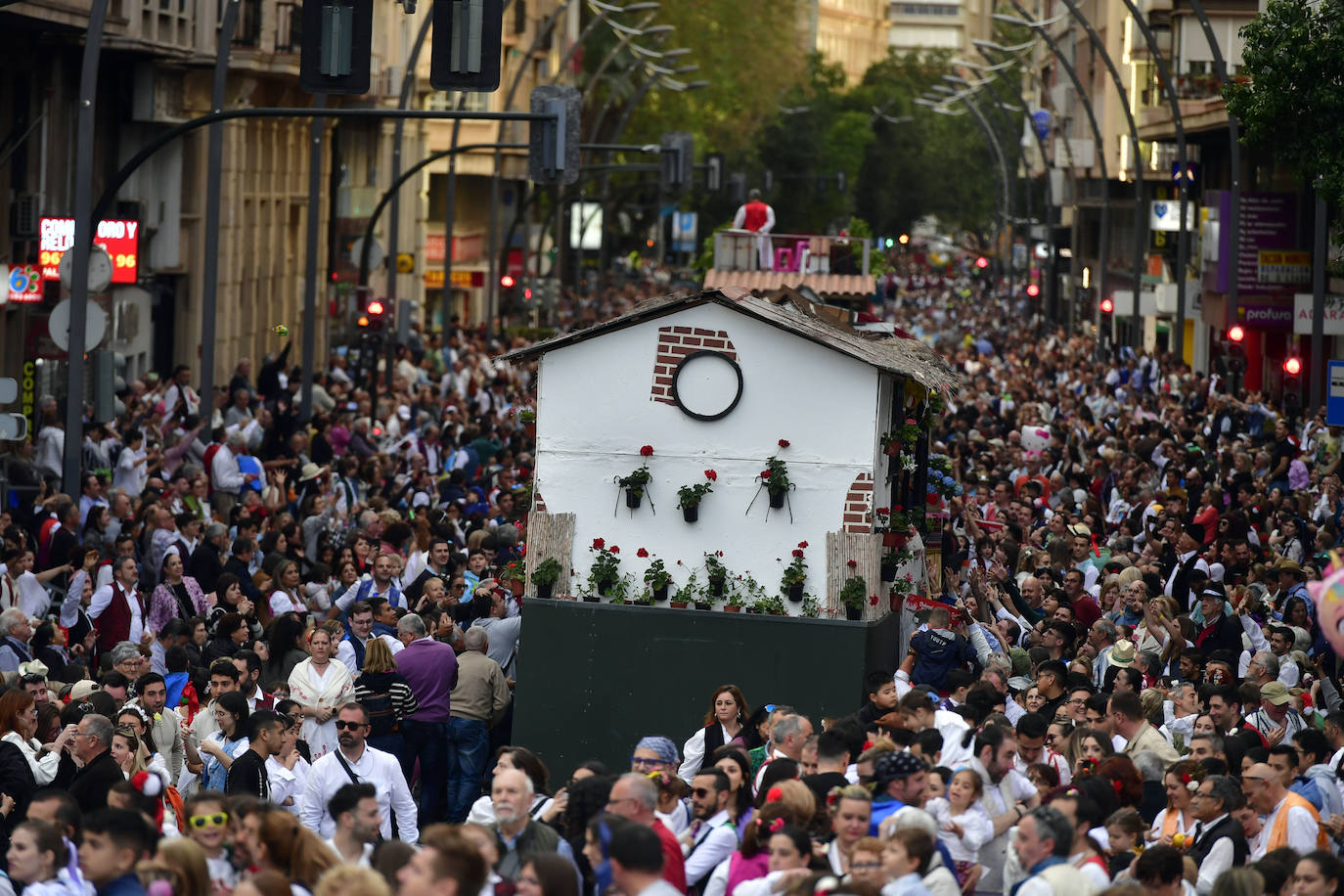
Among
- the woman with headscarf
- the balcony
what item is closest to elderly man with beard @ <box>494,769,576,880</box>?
the woman with headscarf

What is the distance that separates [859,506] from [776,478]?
0.54 m

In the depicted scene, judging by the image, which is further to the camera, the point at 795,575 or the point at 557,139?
the point at 557,139

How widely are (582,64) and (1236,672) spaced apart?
68.2 meters

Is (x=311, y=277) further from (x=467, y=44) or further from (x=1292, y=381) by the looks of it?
(x=467, y=44)

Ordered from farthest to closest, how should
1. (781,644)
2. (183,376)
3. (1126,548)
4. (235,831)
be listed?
(183,376), (1126,548), (781,644), (235,831)

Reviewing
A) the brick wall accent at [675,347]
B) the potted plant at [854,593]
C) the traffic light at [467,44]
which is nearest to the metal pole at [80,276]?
the traffic light at [467,44]

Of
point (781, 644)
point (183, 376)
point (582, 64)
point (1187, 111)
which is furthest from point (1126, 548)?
point (582, 64)

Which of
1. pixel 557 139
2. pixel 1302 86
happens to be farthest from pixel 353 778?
pixel 1302 86

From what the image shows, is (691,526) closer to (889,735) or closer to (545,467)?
(545,467)

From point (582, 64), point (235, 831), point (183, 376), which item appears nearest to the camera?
point (235, 831)

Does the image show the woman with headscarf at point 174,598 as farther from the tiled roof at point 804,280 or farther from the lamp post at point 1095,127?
the lamp post at point 1095,127

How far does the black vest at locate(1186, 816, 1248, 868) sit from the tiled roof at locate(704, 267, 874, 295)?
20136 millimetres

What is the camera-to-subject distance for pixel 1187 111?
47.5 meters

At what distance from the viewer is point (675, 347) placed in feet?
49.2
